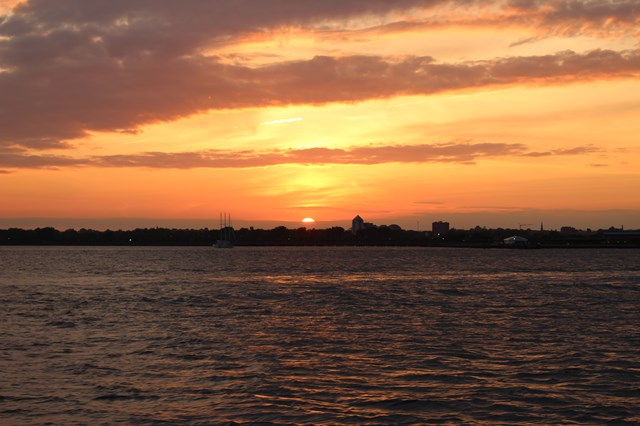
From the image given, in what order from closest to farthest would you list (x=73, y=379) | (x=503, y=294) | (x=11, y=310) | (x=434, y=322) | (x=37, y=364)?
(x=73, y=379)
(x=37, y=364)
(x=434, y=322)
(x=11, y=310)
(x=503, y=294)

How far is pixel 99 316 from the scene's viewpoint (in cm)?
5431

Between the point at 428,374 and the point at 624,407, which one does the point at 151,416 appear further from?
the point at 624,407

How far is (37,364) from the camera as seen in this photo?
109ft

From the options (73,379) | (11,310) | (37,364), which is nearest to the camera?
(73,379)

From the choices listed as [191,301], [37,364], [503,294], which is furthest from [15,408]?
[503,294]

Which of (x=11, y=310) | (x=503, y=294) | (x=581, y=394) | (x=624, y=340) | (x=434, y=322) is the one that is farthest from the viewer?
(x=503, y=294)

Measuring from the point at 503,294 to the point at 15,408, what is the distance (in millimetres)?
61545

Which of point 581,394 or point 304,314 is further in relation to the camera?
point 304,314

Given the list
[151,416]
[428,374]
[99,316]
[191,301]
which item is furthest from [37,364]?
[191,301]

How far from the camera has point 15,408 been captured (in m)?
24.8

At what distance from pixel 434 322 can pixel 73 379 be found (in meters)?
27.3

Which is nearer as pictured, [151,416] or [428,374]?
[151,416]

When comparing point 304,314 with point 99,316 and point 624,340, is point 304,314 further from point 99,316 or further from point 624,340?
point 624,340

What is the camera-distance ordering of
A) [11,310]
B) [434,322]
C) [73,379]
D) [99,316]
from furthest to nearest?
[11,310] → [99,316] → [434,322] → [73,379]
